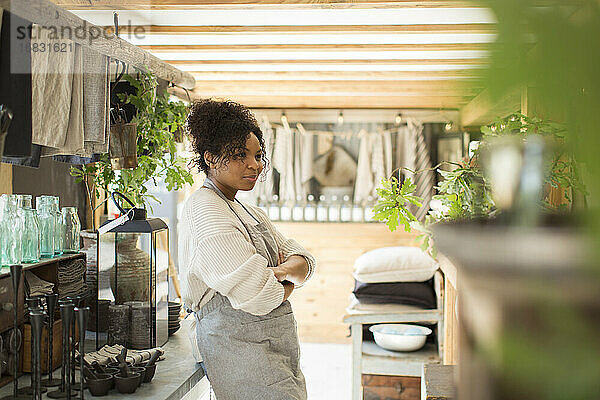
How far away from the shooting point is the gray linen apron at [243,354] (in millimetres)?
2098

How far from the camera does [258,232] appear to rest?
229cm

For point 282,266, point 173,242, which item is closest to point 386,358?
point 282,266

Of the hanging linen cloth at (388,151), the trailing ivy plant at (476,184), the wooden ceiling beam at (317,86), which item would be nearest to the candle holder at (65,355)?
the trailing ivy plant at (476,184)

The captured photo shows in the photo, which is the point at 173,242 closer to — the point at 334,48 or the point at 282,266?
the point at 334,48

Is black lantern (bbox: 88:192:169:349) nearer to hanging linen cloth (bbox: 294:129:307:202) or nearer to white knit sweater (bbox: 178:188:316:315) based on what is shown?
white knit sweater (bbox: 178:188:316:315)

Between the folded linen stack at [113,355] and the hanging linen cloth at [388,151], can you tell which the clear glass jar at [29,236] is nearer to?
the folded linen stack at [113,355]

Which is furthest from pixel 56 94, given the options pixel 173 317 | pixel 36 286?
pixel 173 317

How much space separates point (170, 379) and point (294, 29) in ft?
6.69

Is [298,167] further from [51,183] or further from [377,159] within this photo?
[51,183]

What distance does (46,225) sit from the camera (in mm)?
2242

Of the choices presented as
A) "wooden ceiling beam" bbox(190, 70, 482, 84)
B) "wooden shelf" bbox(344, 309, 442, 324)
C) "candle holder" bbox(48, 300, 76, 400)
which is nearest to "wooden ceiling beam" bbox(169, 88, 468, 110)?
"wooden ceiling beam" bbox(190, 70, 482, 84)

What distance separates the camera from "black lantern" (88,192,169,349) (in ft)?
8.06

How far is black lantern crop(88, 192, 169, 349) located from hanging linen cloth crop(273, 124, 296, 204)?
4.41 metres

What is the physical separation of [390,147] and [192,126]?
463 cm
